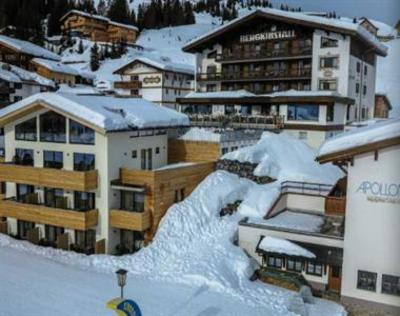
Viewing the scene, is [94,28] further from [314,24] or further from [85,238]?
[85,238]

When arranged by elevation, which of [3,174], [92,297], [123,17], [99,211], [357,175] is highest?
[123,17]

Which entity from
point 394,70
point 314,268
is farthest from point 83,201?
point 394,70

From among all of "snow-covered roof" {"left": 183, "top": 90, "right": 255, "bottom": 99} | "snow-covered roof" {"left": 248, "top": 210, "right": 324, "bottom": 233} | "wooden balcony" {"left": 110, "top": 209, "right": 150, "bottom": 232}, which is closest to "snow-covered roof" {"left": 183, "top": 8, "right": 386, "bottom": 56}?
"snow-covered roof" {"left": 183, "top": 90, "right": 255, "bottom": 99}

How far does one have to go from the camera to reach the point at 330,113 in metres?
25.2

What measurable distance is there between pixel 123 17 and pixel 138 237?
78.4 m

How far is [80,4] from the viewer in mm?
88188

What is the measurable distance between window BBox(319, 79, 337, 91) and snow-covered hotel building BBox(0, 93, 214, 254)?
12.5m

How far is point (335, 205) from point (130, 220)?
760cm

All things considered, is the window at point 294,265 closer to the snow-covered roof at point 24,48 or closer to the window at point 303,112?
the window at point 303,112

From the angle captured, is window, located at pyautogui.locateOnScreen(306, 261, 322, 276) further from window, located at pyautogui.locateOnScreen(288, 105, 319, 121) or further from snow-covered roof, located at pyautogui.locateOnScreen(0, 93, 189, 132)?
window, located at pyautogui.locateOnScreen(288, 105, 319, 121)

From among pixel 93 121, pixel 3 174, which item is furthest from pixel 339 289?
pixel 3 174

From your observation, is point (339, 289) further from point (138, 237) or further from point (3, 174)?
point (3, 174)

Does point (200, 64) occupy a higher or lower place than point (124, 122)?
higher

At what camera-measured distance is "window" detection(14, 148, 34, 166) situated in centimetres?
1855
